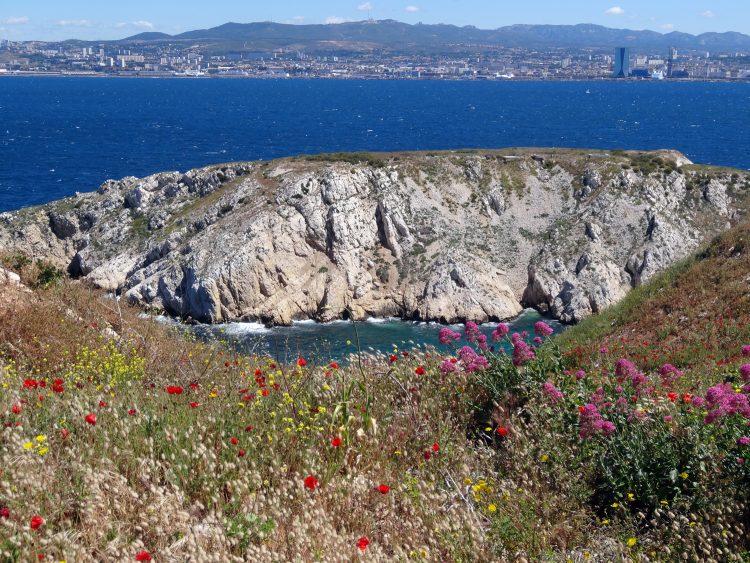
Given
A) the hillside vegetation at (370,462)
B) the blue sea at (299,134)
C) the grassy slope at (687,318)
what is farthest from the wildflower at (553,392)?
the blue sea at (299,134)

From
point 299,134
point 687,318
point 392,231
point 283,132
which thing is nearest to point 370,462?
point 687,318

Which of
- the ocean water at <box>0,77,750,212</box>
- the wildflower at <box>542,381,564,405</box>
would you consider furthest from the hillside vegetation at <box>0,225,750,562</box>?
the ocean water at <box>0,77,750,212</box>

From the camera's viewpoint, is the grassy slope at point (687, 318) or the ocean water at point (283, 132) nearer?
the grassy slope at point (687, 318)

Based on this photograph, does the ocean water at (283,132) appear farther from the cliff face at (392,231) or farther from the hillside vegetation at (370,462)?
the hillside vegetation at (370,462)

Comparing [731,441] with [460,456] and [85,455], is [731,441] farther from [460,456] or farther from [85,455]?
[85,455]

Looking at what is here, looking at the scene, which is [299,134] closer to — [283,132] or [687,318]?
[283,132]
